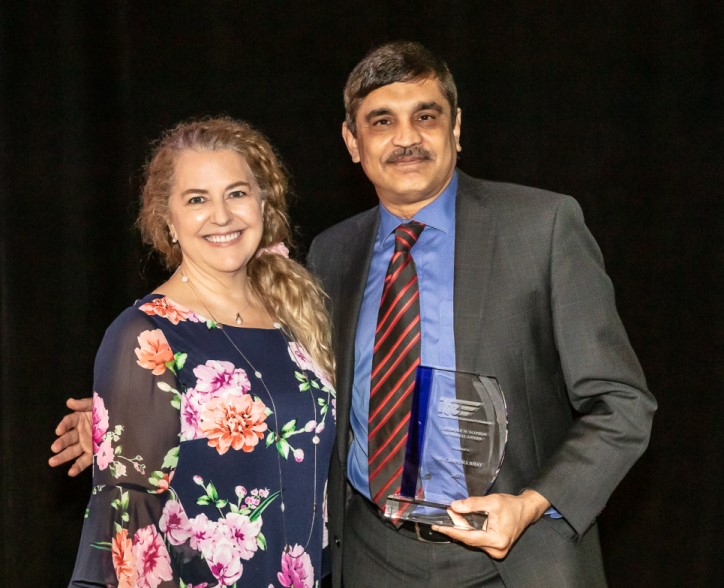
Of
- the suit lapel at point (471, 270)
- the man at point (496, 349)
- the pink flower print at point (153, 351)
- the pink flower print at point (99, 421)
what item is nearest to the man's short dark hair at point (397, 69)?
the man at point (496, 349)

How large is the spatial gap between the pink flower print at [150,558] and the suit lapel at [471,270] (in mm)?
724

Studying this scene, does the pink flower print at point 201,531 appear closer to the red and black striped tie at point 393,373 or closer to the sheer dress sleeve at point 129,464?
the sheer dress sleeve at point 129,464

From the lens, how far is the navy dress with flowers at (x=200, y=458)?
5.68 feet

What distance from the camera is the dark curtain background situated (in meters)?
2.98

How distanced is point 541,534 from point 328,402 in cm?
58

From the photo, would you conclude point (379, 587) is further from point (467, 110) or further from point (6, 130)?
point (6, 130)

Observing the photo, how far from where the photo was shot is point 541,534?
171 centimetres

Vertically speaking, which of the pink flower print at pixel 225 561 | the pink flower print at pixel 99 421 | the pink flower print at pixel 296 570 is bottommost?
the pink flower print at pixel 296 570

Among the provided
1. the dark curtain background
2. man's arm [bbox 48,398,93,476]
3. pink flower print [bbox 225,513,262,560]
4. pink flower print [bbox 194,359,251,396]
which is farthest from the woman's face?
the dark curtain background

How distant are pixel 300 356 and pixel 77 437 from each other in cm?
61

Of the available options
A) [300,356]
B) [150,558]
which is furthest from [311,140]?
[150,558]

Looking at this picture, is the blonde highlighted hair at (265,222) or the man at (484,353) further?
the blonde highlighted hair at (265,222)

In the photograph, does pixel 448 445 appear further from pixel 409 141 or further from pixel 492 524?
pixel 409 141

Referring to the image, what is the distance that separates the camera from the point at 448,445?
1.57m
